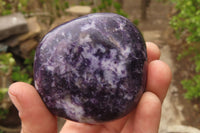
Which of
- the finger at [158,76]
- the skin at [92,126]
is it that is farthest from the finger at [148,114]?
the finger at [158,76]

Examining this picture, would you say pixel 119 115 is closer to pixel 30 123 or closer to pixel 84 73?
pixel 84 73

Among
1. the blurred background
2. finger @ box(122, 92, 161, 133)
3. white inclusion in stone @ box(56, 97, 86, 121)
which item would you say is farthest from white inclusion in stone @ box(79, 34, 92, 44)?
the blurred background

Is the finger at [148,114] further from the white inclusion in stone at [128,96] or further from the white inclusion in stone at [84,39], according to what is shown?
the white inclusion in stone at [84,39]

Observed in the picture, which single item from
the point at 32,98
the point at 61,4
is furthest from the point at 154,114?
the point at 61,4

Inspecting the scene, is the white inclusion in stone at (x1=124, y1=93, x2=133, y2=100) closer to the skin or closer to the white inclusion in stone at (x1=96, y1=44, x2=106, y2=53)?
the skin

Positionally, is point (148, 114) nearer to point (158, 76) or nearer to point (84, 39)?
point (158, 76)
